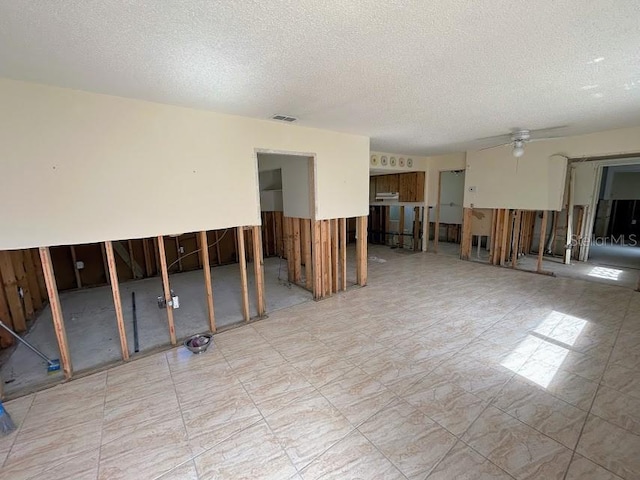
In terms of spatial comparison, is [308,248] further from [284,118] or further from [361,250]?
[284,118]

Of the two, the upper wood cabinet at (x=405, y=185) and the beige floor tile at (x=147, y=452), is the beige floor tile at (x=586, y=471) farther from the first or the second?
the upper wood cabinet at (x=405, y=185)

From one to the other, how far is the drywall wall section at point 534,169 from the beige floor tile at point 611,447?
4.97 m

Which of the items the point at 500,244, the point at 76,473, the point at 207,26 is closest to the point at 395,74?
the point at 207,26

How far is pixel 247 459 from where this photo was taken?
1.83 metres

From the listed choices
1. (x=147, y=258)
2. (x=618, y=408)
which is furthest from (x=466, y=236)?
(x=147, y=258)

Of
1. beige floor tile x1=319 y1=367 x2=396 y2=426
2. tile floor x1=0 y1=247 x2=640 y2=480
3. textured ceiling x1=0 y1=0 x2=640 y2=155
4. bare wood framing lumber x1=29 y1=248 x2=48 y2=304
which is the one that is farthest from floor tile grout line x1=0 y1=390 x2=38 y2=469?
bare wood framing lumber x1=29 y1=248 x2=48 y2=304

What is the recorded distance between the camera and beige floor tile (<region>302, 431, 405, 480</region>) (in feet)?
5.56

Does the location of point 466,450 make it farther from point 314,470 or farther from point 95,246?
point 95,246

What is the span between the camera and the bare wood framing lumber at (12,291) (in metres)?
3.53

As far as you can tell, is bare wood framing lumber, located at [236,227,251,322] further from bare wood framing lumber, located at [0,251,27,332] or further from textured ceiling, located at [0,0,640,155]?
bare wood framing lumber, located at [0,251,27,332]

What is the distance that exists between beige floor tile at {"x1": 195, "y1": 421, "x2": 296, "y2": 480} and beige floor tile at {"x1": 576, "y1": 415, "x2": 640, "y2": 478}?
201 cm

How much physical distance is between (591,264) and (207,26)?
8932 millimetres

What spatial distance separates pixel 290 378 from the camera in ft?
8.62

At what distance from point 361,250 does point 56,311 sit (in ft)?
13.8
